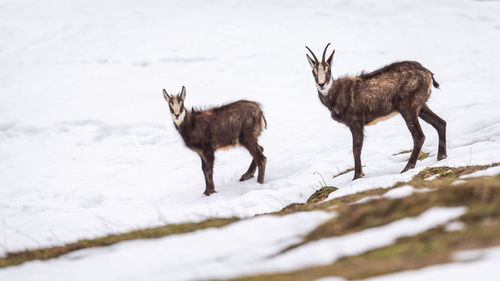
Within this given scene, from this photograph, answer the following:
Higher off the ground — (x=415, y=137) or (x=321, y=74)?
(x=321, y=74)

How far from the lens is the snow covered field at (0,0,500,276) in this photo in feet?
36.5

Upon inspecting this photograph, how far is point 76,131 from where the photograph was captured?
64.2 ft

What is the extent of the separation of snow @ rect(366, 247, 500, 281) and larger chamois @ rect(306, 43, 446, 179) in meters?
6.90

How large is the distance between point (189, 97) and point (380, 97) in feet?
49.4

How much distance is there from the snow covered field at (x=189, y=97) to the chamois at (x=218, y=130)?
80 cm

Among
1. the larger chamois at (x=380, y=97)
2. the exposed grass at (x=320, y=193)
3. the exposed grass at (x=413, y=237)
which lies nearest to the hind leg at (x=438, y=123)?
the larger chamois at (x=380, y=97)

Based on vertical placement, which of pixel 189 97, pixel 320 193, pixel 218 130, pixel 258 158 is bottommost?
pixel 320 193

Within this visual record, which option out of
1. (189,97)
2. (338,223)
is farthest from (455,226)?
(189,97)

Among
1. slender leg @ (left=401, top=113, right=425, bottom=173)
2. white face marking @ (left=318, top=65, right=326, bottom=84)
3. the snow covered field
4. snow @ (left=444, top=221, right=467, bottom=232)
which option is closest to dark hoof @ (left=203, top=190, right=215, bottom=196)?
the snow covered field

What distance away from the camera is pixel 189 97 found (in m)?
24.7

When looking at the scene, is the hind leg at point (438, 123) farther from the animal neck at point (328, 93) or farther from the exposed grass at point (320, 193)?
the exposed grass at point (320, 193)

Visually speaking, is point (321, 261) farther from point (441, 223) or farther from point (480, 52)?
point (480, 52)

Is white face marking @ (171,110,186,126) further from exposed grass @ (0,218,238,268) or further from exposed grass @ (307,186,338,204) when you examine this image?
exposed grass @ (0,218,238,268)

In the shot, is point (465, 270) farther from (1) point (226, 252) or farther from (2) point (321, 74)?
(2) point (321, 74)
